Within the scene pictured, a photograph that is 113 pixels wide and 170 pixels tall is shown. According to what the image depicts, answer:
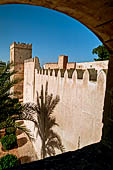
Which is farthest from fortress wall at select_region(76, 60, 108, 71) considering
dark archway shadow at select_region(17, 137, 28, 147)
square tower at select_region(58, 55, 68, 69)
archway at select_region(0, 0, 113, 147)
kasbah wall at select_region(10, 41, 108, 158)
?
dark archway shadow at select_region(17, 137, 28, 147)

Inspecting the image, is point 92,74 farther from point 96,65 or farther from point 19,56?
point 19,56

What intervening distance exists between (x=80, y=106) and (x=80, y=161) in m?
1.52

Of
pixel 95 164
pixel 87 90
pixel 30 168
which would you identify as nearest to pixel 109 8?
pixel 95 164

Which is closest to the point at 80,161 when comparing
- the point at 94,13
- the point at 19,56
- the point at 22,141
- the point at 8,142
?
the point at 94,13

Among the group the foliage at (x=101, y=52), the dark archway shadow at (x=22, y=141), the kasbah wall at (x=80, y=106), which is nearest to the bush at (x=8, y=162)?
the dark archway shadow at (x=22, y=141)

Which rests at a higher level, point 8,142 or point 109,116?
point 109,116

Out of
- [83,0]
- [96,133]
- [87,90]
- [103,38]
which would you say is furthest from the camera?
[87,90]

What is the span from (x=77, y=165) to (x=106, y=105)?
0.69 meters

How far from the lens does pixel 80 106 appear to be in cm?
247

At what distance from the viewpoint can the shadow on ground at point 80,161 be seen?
922 millimetres

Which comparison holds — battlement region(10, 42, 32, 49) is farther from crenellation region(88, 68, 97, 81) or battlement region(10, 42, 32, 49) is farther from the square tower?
crenellation region(88, 68, 97, 81)

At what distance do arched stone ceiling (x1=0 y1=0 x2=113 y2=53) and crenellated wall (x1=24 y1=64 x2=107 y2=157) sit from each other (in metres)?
1.01

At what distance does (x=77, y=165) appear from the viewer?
3.12 ft

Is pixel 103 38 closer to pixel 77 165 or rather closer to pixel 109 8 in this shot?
pixel 109 8
